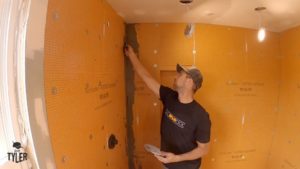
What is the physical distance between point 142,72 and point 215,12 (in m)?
0.76

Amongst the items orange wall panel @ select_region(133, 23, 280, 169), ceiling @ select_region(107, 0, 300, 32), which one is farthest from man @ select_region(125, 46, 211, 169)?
ceiling @ select_region(107, 0, 300, 32)

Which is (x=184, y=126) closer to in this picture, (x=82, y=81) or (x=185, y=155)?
(x=185, y=155)

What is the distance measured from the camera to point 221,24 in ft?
7.54

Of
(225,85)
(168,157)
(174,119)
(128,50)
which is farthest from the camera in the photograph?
(225,85)

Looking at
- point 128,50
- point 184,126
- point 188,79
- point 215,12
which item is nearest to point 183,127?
point 184,126

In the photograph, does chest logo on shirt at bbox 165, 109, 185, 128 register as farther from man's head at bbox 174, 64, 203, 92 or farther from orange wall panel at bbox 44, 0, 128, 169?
orange wall panel at bbox 44, 0, 128, 169

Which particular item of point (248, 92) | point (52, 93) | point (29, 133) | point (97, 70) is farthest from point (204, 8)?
point (29, 133)

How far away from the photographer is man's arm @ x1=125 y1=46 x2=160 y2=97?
1996mm

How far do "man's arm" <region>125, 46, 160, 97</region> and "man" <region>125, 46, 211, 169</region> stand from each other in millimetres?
74

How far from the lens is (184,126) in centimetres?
182

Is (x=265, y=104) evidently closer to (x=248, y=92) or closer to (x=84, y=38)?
(x=248, y=92)

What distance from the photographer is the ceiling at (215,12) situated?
5.37 ft

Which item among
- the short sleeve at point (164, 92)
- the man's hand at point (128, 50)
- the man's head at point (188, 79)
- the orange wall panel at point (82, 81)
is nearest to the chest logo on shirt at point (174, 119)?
the short sleeve at point (164, 92)

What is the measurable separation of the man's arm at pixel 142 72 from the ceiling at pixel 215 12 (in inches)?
11.4
